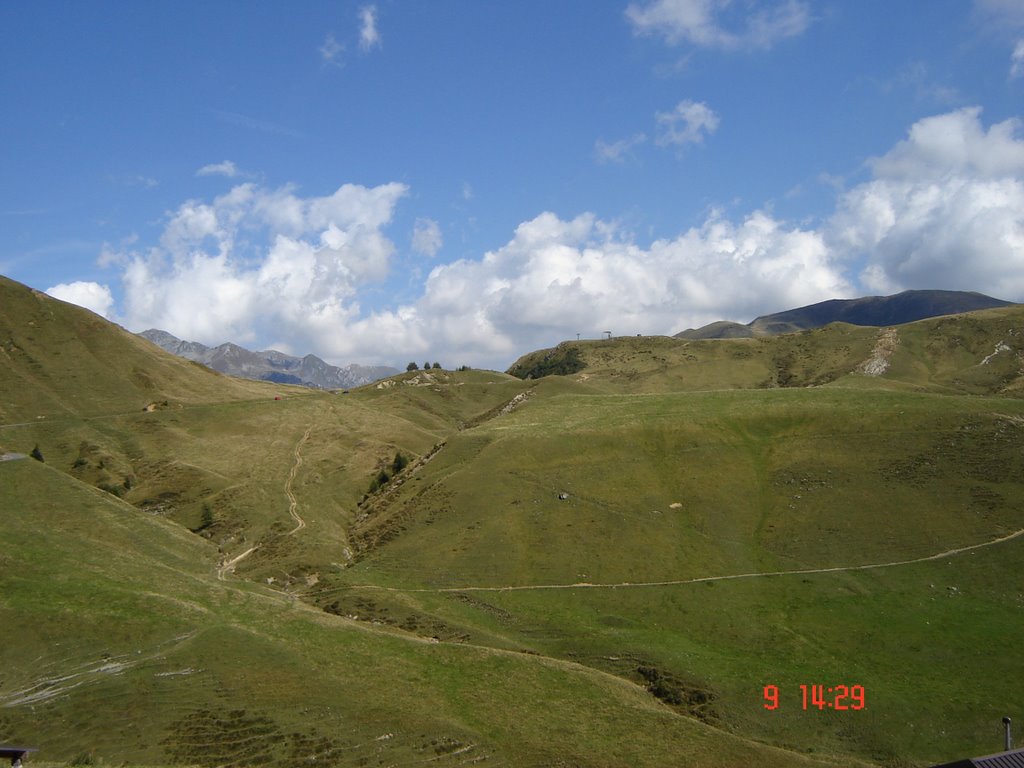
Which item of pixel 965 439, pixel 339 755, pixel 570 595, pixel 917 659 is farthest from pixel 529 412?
pixel 339 755

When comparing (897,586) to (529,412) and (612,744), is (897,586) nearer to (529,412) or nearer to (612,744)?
(612,744)

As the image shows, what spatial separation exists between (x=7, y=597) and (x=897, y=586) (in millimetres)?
74981

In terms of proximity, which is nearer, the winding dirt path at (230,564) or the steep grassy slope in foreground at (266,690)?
the steep grassy slope in foreground at (266,690)

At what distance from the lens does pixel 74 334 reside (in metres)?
143

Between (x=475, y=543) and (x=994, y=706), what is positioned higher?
(x=475, y=543)

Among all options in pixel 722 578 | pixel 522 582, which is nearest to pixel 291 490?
pixel 522 582

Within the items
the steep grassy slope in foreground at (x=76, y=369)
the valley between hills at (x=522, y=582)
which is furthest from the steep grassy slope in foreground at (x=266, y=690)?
the steep grassy slope in foreground at (x=76, y=369)

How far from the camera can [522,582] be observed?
70562mm
